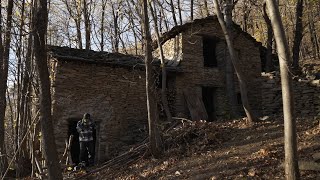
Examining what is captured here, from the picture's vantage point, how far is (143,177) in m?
8.84

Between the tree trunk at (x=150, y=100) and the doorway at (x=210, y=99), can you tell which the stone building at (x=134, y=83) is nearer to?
the doorway at (x=210, y=99)

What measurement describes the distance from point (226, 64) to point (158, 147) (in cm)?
680

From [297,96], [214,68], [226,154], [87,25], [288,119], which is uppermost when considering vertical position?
[87,25]

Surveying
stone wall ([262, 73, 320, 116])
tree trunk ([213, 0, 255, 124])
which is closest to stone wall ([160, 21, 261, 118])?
stone wall ([262, 73, 320, 116])

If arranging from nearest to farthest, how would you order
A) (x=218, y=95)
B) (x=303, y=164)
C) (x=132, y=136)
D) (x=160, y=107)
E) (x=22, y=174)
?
1. (x=303, y=164)
2. (x=22, y=174)
3. (x=132, y=136)
4. (x=160, y=107)
5. (x=218, y=95)

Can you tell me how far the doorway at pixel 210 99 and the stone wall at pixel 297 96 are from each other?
7.62 ft

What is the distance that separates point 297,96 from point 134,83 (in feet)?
21.9

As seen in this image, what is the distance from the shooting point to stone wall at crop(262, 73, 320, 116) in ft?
45.2

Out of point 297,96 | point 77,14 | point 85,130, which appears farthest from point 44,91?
point 77,14

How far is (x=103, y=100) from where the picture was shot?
13.6 m

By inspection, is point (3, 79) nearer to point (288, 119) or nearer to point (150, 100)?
point (150, 100)

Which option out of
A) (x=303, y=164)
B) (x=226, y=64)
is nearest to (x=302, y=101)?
(x=226, y=64)

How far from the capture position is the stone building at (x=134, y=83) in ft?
42.6

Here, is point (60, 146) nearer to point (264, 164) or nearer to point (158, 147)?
point (158, 147)
